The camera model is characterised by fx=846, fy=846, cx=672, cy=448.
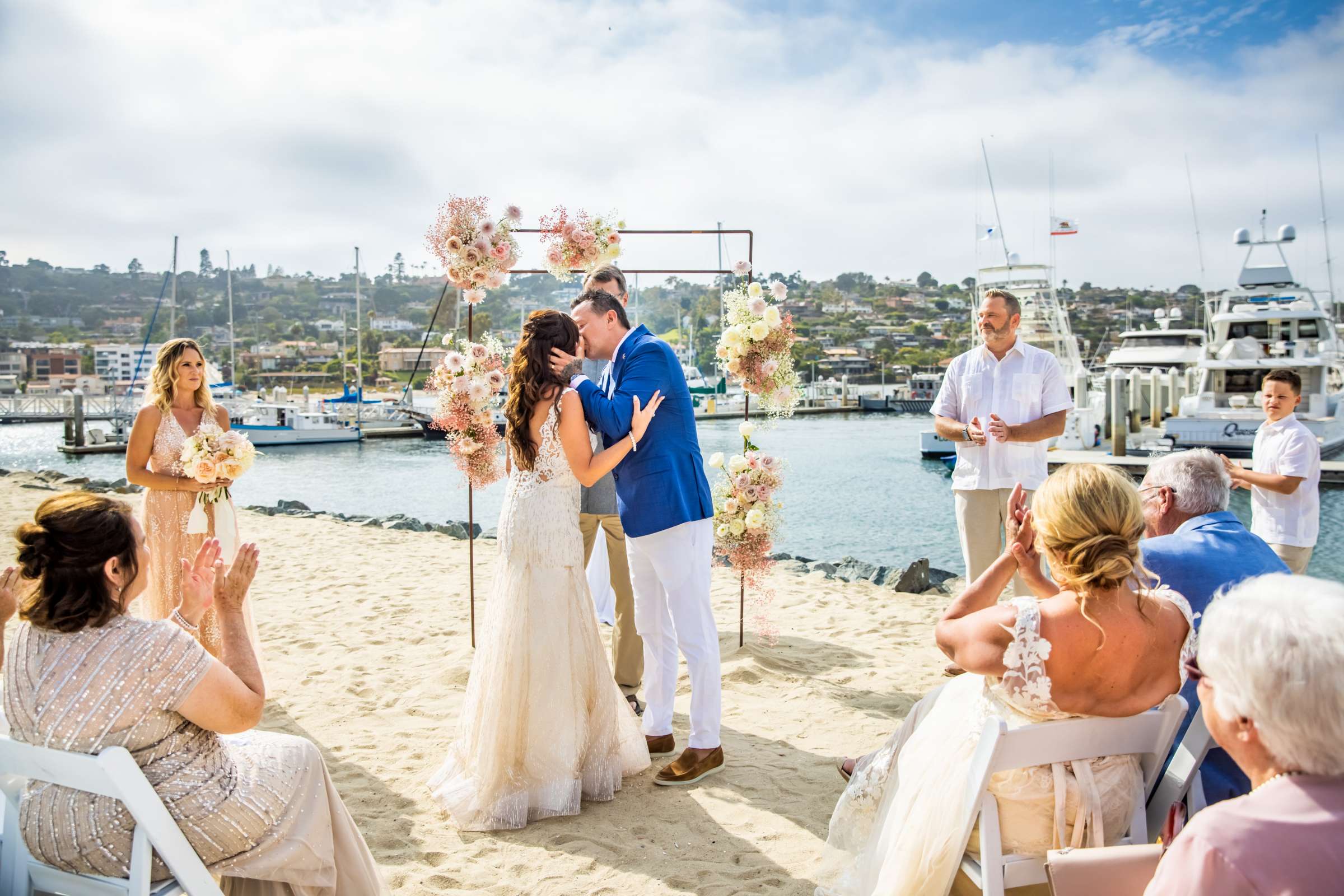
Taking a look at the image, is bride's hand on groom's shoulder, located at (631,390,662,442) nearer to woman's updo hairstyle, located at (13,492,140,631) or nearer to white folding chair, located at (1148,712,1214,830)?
woman's updo hairstyle, located at (13,492,140,631)

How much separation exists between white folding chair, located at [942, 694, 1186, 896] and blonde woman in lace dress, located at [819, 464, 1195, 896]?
43 mm

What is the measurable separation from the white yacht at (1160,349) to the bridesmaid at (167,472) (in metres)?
37.4

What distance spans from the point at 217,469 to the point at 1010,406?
4.42 meters

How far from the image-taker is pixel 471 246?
5301 millimetres

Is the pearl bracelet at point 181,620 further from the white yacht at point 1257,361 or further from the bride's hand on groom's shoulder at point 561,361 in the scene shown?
the white yacht at point 1257,361

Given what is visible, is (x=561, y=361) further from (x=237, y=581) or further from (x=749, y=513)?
(x=749, y=513)

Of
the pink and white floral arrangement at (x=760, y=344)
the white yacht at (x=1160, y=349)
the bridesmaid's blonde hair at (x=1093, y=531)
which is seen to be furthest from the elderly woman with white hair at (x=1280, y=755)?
the white yacht at (x=1160, y=349)

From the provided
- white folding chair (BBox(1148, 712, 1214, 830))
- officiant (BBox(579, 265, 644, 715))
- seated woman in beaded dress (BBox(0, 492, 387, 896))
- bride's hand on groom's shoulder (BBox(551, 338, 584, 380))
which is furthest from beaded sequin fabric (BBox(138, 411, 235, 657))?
white folding chair (BBox(1148, 712, 1214, 830))

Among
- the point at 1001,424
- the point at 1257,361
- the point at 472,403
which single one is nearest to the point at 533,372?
the point at 472,403

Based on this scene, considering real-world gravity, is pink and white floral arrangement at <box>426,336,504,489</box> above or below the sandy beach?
above

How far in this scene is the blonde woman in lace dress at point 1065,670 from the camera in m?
2.21

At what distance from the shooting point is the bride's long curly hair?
3.53 metres

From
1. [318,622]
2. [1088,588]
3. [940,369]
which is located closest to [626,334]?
[1088,588]

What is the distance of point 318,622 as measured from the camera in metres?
6.93
